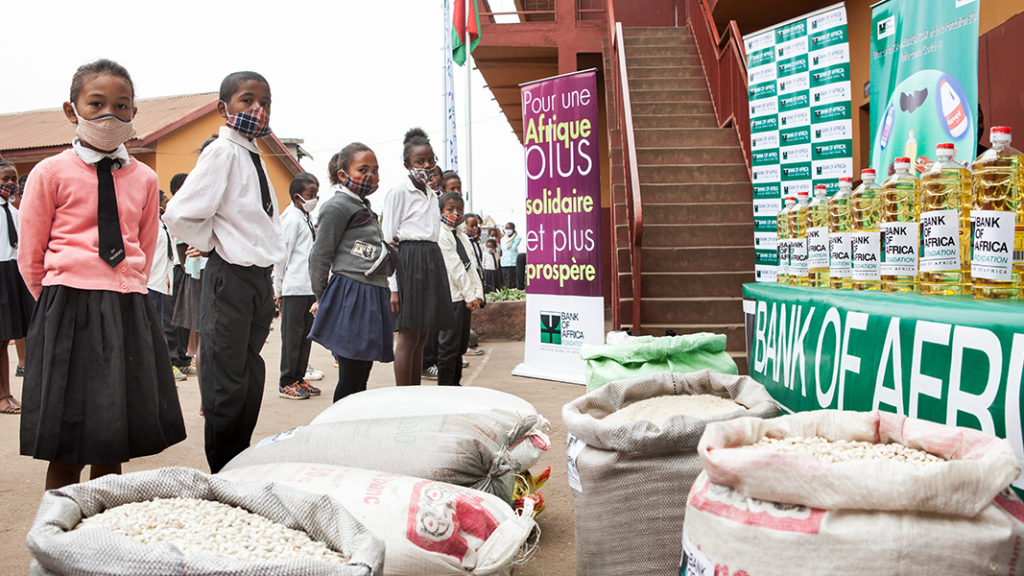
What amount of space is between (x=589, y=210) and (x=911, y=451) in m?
4.64

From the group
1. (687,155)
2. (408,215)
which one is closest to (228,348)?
(408,215)

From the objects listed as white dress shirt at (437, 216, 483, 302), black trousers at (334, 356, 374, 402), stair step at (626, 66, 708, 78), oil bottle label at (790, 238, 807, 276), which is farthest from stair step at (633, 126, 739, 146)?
oil bottle label at (790, 238, 807, 276)

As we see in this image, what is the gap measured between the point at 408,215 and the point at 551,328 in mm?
2092

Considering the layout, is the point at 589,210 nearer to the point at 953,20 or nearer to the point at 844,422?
the point at 953,20

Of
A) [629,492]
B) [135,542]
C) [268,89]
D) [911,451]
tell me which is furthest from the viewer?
[268,89]

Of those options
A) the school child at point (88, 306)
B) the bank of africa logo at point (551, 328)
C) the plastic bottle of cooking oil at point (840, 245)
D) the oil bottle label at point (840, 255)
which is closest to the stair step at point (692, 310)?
the bank of africa logo at point (551, 328)

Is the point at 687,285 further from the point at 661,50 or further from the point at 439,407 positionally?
the point at 661,50

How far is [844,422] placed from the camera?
5.08ft

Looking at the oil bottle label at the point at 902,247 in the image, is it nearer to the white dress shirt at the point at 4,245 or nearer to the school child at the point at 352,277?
the school child at the point at 352,277

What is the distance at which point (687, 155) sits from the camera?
7.64 metres

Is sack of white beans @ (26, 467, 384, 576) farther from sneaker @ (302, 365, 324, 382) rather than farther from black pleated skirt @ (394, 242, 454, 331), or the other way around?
sneaker @ (302, 365, 324, 382)

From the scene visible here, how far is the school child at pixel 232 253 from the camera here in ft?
8.92

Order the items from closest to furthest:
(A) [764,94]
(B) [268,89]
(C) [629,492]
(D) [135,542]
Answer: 1. (D) [135,542]
2. (C) [629,492]
3. (B) [268,89]
4. (A) [764,94]

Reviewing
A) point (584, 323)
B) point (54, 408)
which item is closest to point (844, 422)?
point (54, 408)
